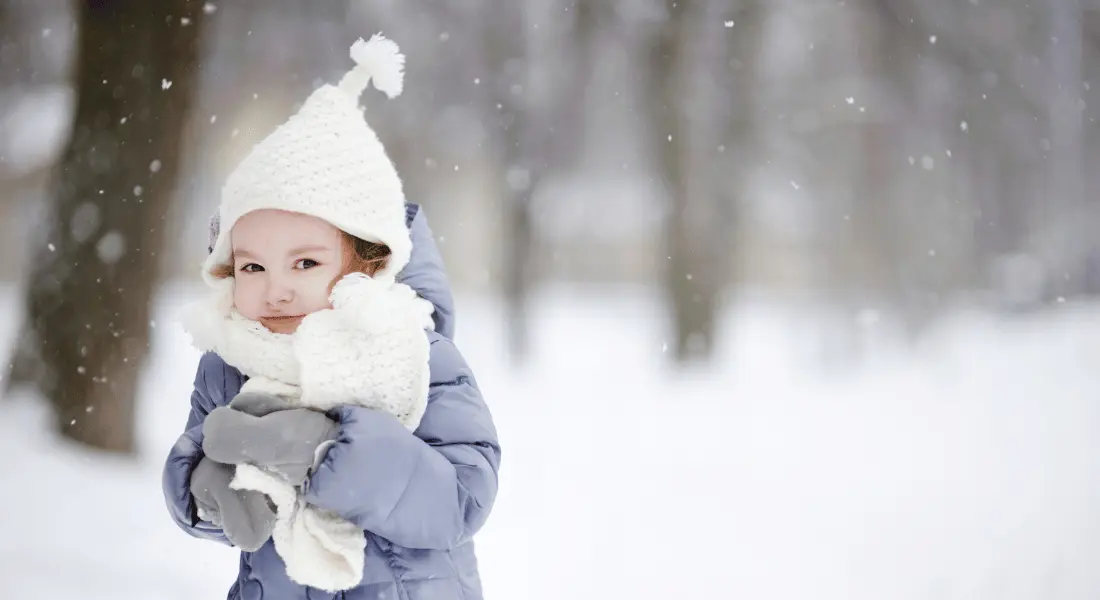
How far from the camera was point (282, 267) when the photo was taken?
1612 mm

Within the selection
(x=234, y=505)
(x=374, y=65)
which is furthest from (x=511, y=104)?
(x=234, y=505)

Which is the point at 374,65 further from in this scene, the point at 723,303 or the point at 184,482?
the point at 723,303

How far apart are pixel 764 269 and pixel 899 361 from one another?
11943 millimetres

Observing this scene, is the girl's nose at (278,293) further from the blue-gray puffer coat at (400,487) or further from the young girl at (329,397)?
the blue-gray puffer coat at (400,487)

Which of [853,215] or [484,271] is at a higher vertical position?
[853,215]

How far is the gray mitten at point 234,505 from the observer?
147 centimetres

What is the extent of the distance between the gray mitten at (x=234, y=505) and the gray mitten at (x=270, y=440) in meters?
0.05

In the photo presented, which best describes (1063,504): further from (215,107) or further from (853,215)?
Answer: (215,107)

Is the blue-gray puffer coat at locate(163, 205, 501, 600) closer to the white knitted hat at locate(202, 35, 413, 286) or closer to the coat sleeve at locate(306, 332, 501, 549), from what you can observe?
the coat sleeve at locate(306, 332, 501, 549)

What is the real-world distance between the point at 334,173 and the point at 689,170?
340 inches

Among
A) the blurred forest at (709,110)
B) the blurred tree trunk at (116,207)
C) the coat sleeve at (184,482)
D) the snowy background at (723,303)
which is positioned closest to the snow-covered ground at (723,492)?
the snowy background at (723,303)

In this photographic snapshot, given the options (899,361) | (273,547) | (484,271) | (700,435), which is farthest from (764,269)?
(273,547)

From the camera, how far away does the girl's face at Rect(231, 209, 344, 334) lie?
1.61 meters

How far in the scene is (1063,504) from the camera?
551cm
